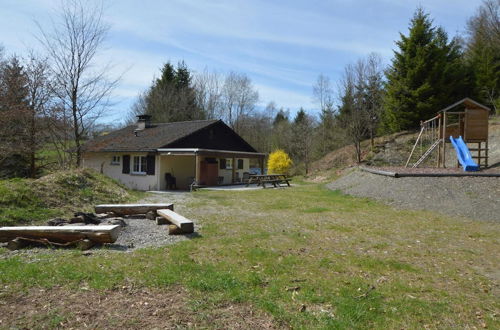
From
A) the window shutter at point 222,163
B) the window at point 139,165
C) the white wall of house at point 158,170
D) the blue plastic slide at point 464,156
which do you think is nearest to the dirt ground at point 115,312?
the blue plastic slide at point 464,156

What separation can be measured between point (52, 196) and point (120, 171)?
565 inches

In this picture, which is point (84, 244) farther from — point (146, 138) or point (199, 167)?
point (146, 138)

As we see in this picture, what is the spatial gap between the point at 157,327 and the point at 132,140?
75.4ft

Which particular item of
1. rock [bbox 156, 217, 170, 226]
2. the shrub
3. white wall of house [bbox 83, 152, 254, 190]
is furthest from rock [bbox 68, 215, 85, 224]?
the shrub

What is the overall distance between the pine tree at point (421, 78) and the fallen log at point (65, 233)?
24754mm

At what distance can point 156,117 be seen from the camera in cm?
3969

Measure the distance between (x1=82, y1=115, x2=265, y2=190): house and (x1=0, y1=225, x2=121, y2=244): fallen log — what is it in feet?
47.1

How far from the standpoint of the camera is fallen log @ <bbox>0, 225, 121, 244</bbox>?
576cm

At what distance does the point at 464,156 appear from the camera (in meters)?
15.3

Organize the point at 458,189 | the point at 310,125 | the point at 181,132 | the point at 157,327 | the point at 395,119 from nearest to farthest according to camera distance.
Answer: the point at 157,327
the point at 458,189
the point at 181,132
the point at 395,119
the point at 310,125

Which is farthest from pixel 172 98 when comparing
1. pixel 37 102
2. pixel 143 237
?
pixel 143 237

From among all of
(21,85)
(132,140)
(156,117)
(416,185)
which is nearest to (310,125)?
(156,117)

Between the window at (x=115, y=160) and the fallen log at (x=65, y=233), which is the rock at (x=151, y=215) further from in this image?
the window at (x=115, y=160)

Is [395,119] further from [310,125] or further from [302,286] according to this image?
[302,286]
